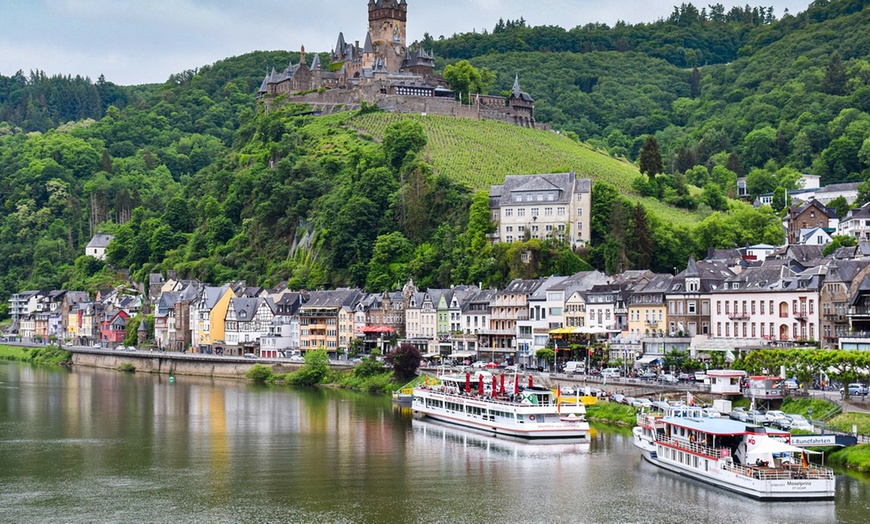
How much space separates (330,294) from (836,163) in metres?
60.7

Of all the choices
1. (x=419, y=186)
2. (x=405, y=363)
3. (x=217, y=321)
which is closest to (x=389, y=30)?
(x=419, y=186)

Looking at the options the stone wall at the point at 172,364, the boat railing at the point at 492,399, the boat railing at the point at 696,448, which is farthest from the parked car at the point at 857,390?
the stone wall at the point at 172,364

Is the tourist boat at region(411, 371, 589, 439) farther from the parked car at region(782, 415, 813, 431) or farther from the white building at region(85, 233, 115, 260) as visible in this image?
the white building at region(85, 233, 115, 260)

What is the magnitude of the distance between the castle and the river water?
246 ft

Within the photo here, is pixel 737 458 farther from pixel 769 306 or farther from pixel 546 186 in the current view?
pixel 546 186

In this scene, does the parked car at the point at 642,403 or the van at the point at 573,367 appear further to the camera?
the van at the point at 573,367

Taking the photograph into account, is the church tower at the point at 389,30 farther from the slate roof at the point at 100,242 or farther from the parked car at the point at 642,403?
the parked car at the point at 642,403

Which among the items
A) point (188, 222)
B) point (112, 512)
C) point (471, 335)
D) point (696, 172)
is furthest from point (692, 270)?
point (188, 222)

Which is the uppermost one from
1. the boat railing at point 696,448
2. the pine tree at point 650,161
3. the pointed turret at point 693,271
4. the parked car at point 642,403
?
the pine tree at point 650,161

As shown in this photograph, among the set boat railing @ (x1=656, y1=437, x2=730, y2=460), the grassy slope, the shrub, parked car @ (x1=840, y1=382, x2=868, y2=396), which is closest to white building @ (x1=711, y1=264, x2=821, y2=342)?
parked car @ (x1=840, y1=382, x2=868, y2=396)

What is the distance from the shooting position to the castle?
145125mm

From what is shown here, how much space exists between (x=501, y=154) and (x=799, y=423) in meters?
79.8

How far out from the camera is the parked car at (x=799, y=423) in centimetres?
5211

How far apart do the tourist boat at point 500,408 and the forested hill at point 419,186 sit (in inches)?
1098
